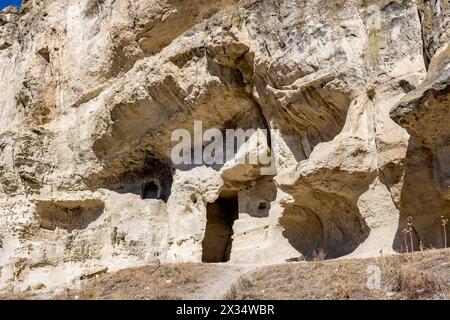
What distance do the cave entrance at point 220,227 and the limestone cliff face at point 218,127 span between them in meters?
0.04

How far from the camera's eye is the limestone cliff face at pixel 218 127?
11.3 metres

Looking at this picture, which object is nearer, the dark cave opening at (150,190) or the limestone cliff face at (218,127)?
the limestone cliff face at (218,127)

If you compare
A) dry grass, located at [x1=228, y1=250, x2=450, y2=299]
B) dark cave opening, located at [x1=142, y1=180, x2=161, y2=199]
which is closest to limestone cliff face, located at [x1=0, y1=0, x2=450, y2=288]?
dark cave opening, located at [x1=142, y1=180, x2=161, y2=199]

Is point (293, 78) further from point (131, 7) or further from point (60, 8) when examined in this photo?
point (60, 8)

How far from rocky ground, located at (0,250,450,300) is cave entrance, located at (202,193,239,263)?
4333 millimetres

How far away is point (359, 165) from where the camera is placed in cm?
1162

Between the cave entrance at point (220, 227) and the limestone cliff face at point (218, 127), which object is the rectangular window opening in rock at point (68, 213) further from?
the cave entrance at point (220, 227)

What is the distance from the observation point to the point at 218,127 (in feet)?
51.0

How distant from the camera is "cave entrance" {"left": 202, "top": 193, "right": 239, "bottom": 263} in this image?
16125 millimetres

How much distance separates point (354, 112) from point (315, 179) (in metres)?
1.51

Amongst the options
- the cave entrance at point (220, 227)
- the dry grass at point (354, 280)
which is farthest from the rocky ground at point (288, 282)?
the cave entrance at point (220, 227)

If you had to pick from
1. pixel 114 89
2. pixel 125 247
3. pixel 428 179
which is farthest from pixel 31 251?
pixel 428 179

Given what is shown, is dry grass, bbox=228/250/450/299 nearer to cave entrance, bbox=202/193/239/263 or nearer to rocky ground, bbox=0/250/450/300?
rocky ground, bbox=0/250/450/300

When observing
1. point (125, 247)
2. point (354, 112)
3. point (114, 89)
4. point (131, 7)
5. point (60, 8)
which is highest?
point (60, 8)
